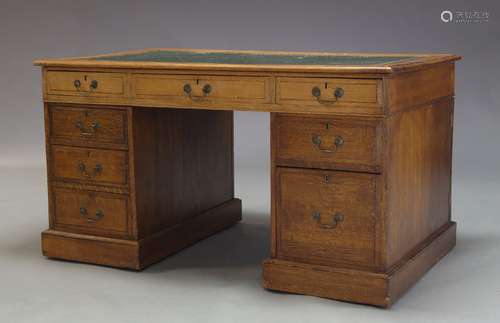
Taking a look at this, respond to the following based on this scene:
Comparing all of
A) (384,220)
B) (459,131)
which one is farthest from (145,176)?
(459,131)

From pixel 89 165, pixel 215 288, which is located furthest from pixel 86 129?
pixel 215 288

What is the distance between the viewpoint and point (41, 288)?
398cm

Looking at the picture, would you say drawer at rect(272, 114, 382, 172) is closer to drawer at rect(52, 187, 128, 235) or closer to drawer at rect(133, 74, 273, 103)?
drawer at rect(133, 74, 273, 103)

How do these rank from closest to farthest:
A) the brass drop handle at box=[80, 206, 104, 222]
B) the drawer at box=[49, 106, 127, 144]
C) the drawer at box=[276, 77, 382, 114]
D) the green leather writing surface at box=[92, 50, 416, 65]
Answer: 1. the drawer at box=[276, 77, 382, 114]
2. the green leather writing surface at box=[92, 50, 416, 65]
3. the drawer at box=[49, 106, 127, 144]
4. the brass drop handle at box=[80, 206, 104, 222]

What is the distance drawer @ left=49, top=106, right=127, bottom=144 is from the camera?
4180 millimetres

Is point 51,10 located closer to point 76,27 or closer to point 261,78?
point 76,27

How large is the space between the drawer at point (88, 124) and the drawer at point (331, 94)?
0.77 m

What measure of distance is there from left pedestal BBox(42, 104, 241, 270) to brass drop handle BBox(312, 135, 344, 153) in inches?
33.0

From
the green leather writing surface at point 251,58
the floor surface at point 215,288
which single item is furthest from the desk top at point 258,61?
the floor surface at point 215,288

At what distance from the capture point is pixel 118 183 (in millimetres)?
4223

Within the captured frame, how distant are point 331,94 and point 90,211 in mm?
1273

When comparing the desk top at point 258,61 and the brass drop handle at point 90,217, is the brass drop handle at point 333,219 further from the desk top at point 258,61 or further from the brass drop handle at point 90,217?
the brass drop handle at point 90,217

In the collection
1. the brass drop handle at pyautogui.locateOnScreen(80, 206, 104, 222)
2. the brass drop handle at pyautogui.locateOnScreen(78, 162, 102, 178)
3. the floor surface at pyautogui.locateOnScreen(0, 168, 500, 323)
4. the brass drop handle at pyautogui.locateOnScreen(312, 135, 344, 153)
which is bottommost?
the floor surface at pyautogui.locateOnScreen(0, 168, 500, 323)

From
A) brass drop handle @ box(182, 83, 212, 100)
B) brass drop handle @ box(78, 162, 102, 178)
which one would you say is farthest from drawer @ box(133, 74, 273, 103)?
brass drop handle @ box(78, 162, 102, 178)
